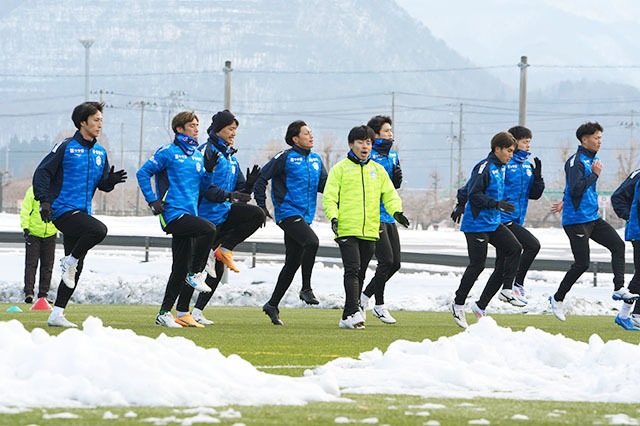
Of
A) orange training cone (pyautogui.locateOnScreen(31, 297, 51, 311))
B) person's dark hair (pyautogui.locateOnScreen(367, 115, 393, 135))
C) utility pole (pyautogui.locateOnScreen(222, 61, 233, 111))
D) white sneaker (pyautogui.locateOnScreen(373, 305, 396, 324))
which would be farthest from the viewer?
utility pole (pyautogui.locateOnScreen(222, 61, 233, 111))

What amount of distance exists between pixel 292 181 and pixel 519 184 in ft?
10.2

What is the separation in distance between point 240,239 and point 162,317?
1.23 metres

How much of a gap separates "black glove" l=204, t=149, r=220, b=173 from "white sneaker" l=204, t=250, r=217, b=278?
0.88m

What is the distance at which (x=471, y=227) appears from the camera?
40.5 ft

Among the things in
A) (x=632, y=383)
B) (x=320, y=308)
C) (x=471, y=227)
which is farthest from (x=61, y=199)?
(x=320, y=308)

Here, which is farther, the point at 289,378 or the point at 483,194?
the point at 483,194

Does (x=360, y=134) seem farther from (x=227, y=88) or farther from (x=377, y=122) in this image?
(x=227, y=88)

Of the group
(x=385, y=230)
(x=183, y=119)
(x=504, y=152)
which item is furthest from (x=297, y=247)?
(x=504, y=152)

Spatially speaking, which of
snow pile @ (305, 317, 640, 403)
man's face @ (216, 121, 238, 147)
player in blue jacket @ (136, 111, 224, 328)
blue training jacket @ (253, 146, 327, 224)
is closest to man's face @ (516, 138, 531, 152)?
blue training jacket @ (253, 146, 327, 224)

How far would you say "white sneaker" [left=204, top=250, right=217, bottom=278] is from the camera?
1182 centimetres

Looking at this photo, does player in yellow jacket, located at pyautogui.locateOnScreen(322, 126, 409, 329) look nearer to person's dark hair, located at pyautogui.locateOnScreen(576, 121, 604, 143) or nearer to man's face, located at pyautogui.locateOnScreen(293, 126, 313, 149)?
man's face, located at pyautogui.locateOnScreen(293, 126, 313, 149)

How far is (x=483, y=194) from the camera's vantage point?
39.8 feet

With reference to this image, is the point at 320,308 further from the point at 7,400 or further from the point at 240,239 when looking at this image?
the point at 7,400

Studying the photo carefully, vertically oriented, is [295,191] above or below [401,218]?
above
